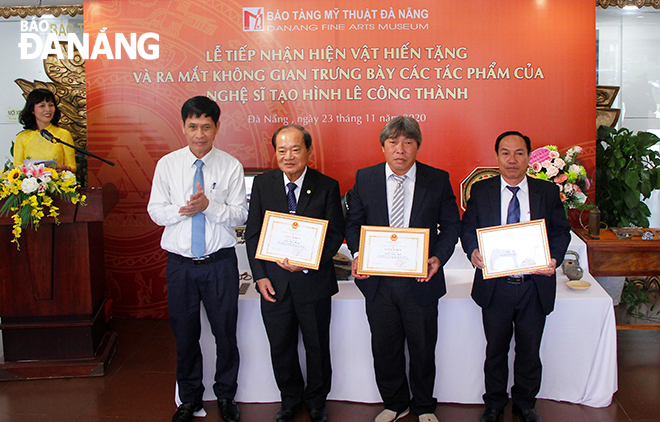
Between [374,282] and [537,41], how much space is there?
293 cm

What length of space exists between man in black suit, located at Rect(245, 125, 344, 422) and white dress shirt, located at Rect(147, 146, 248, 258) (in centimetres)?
17

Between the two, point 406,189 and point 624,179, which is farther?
point 624,179

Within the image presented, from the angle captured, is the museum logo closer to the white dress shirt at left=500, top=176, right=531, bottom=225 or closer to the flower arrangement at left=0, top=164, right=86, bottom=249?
the flower arrangement at left=0, top=164, right=86, bottom=249

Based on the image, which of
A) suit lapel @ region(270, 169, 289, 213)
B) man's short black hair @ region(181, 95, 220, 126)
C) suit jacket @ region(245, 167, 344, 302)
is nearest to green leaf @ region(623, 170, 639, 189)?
suit jacket @ region(245, 167, 344, 302)

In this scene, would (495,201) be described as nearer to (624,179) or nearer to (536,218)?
(536,218)

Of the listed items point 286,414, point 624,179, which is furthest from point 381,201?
point 624,179

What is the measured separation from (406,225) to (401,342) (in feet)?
2.13

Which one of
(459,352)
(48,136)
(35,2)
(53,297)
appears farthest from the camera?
(35,2)

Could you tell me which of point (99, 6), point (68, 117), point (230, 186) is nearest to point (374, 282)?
point (230, 186)

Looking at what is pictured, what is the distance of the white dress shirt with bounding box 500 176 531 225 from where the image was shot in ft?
8.39

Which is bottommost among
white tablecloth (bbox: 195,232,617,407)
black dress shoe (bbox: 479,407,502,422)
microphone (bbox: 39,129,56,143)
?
black dress shoe (bbox: 479,407,502,422)

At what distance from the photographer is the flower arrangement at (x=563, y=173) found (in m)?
3.59

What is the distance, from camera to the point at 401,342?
2635mm

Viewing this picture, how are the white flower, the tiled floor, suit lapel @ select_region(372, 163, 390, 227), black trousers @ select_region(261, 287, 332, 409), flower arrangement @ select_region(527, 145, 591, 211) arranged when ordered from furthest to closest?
flower arrangement @ select_region(527, 145, 591, 211) → the white flower → the tiled floor → black trousers @ select_region(261, 287, 332, 409) → suit lapel @ select_region(372, 163, 390, 227)
